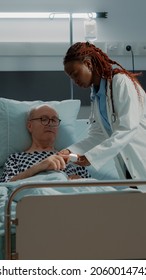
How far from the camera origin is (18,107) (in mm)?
3598

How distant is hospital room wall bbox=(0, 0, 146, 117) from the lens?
4.33 meters

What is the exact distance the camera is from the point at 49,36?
4.43 m

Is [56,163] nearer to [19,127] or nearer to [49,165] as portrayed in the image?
[49,165]

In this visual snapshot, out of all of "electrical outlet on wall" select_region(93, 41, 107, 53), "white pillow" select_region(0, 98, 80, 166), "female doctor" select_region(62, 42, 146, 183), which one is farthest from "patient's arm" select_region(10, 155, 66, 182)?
"electrical outlet on wall" select_region(93, 41, 107, 53)

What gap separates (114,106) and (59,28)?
2.00 m

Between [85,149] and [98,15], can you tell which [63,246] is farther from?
[98,15]

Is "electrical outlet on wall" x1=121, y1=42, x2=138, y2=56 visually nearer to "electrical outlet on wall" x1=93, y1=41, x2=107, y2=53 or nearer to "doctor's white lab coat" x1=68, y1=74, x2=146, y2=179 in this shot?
"electrical outlet on wall" x1=93, y1=41, x2=107, y2=53

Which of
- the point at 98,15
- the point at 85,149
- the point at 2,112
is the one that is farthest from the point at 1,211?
the point at 98,15

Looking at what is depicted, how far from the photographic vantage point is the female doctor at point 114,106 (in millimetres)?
2537

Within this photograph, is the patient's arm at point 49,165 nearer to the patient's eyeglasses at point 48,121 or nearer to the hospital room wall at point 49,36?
the patient's eyeglasses at point 48,121

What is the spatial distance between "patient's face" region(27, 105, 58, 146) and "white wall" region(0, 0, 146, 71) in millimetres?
1091

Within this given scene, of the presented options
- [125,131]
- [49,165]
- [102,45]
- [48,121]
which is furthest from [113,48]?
[49,165]

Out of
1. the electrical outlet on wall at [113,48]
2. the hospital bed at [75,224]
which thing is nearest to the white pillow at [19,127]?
the electrical outlet on wall at [113,48]
